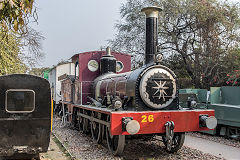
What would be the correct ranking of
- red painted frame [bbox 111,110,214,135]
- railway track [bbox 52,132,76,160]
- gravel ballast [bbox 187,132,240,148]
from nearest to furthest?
red painted frame [bbox 111,110,214,135]
railway track [bbox 52,132,76,160]
gravel ballast [bbox 187,132,240,148]

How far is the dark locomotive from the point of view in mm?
5066

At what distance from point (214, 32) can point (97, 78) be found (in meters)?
8.37

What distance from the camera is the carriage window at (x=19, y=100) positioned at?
5.11 meters

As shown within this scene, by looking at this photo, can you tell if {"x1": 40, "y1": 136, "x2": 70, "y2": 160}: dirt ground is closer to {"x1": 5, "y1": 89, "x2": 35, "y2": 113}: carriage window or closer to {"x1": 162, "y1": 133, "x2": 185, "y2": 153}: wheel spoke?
{"x1": 5, "y1": 89, "x2": 35, "y2": 113}: carriage window

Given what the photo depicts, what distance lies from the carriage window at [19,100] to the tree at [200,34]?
34.9 ft

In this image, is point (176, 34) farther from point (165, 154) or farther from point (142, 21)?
point (165, 154)

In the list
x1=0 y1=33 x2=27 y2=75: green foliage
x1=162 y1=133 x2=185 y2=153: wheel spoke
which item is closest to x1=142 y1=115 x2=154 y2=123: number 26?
x1=162 y1=133 x2=185 y2=153: wheel spoke

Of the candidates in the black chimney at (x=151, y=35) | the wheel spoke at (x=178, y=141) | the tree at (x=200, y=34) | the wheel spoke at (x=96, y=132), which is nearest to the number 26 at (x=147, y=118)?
the wheel spoke at (x=178, y=141)

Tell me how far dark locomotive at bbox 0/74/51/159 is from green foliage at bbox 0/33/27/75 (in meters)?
1.26

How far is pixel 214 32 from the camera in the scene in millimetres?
14203

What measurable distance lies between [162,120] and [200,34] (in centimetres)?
1025

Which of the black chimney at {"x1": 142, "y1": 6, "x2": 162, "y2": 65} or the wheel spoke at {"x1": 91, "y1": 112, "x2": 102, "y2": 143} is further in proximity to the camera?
the wheel spoke at {"x1": 91, "y1": 112, "x2": 102, "y2": 143}

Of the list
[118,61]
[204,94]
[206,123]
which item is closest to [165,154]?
[206,123]

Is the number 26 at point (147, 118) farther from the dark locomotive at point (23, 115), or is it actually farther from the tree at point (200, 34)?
the tree at point (200, 34)
